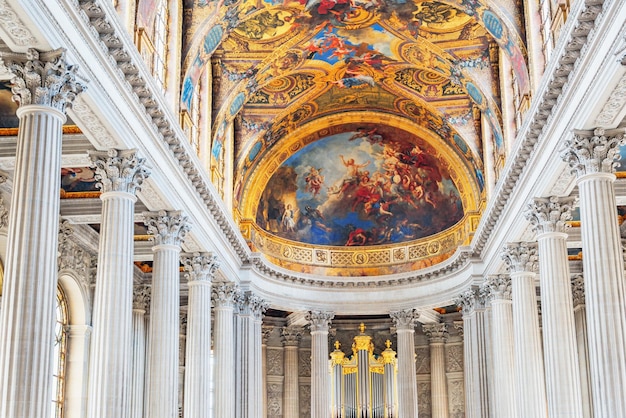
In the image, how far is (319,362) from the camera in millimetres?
38969

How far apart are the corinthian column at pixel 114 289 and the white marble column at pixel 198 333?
29.0 feet

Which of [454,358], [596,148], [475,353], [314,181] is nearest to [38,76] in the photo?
[596,148]

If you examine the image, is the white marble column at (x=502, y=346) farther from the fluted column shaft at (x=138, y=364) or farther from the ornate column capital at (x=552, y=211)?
the fluted column shaft at (x=138, y=364)

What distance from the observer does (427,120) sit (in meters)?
36.2

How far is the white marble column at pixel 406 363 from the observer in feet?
127

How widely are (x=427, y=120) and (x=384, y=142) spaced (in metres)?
→ 3.03

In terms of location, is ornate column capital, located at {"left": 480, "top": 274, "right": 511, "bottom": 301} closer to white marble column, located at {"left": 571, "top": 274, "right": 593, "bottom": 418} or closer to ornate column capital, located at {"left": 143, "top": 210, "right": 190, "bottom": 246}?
white marble column, located at {"left": 571, "top": 274, "right": 593, "bottom": 418}

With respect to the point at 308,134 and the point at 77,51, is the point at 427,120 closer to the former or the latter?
the point at 308,134

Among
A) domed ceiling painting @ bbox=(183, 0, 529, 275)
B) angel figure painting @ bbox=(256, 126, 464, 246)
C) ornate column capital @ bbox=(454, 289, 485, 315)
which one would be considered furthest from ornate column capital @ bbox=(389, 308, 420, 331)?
angel figure painting @ bbox=(256, 126, 464, 246)

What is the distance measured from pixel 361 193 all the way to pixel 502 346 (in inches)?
422

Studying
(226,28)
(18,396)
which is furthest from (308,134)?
(18,396)

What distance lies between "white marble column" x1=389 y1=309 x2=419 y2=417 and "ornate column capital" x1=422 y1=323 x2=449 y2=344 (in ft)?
11.9

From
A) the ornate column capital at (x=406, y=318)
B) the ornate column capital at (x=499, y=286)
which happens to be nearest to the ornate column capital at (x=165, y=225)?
the ornate column capital at (x=499, y=286)

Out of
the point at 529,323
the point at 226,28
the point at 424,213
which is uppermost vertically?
the point at 226,28
